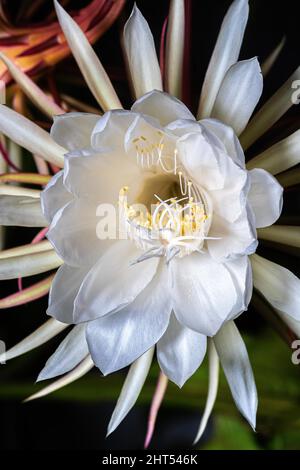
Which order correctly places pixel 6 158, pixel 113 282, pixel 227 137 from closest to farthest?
pixel 227 137
pixel 113 282
pixel 6 158

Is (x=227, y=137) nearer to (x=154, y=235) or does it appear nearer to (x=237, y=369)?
(x=154, y=235)

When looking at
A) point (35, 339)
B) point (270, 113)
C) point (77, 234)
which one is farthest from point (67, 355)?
point (270, 113)

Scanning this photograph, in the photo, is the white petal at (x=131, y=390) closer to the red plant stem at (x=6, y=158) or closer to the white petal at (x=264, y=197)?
the white petal at (x=264, y=197)

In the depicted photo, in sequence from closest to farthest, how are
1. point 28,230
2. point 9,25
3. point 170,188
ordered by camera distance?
point 170,188
point 9,25
point 28,230

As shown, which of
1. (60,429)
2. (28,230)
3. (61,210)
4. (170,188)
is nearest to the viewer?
(61,210)

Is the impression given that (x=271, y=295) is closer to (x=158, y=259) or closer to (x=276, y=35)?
(x=158, y=259)
